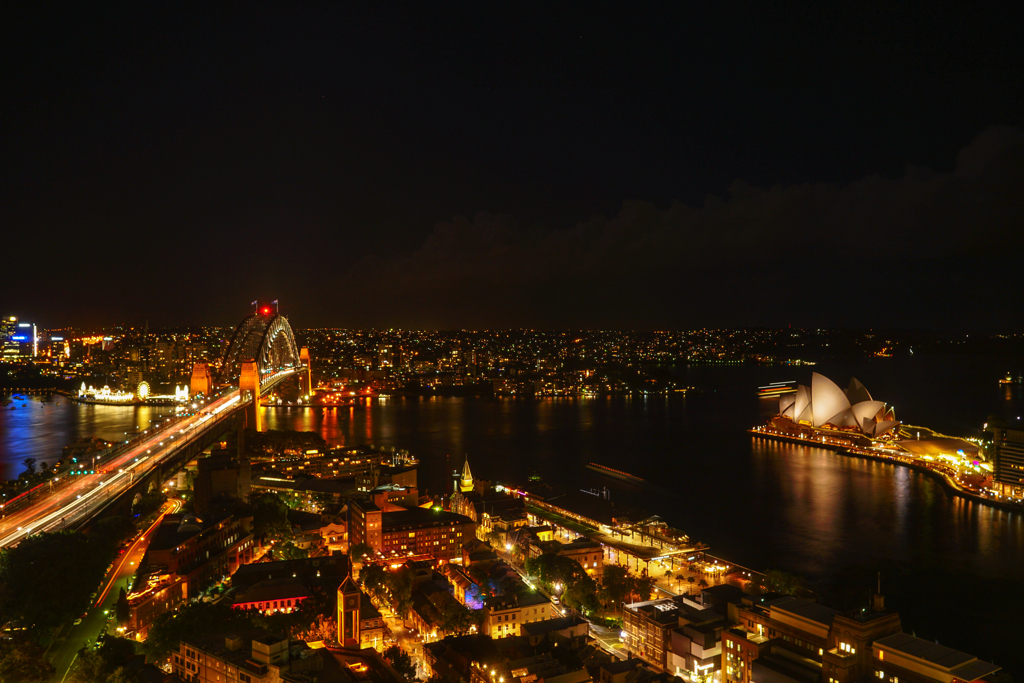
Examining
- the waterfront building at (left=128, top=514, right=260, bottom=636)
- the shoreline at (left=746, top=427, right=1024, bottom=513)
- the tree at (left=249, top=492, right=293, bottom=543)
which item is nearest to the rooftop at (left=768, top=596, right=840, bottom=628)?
the waterfront building at (left=128, top=514, right=260, bottom=636)

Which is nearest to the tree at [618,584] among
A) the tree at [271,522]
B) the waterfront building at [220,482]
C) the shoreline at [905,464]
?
the tree at [271,522]

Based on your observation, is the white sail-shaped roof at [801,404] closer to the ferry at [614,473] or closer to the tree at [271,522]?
the ferry at [614,473]

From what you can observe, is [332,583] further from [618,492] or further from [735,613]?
[618,492]

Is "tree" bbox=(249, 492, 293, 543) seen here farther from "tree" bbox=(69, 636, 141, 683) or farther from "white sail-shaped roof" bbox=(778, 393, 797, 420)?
"white sail-shaped roof" bbox=(778, 393, 797, 420)

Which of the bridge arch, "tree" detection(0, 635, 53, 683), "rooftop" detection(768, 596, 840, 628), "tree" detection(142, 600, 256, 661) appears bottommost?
"rooftop" detection(768, 596, 840, 628)

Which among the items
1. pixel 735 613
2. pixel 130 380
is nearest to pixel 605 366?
pixel 130 380
